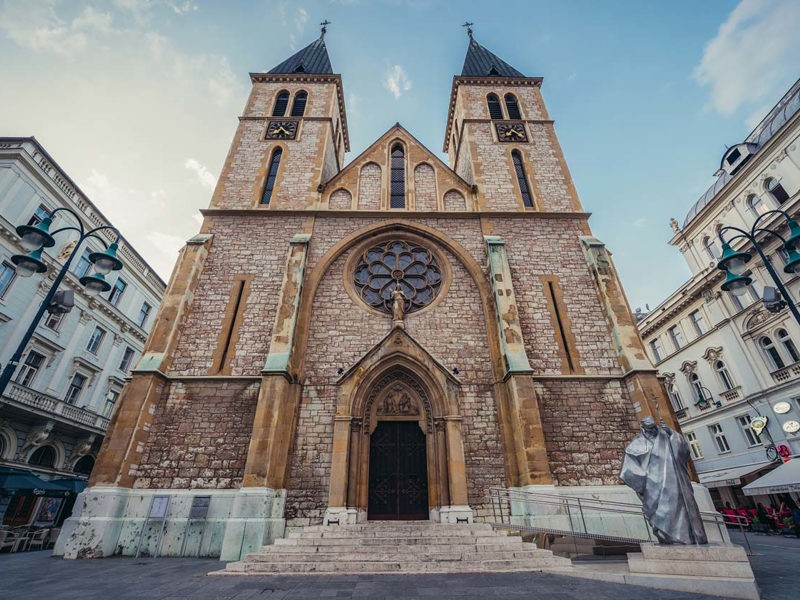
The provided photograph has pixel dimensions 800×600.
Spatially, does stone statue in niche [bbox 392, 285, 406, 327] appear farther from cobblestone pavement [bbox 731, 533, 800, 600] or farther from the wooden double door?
cobblestone pavement [bbox 731, 533, 800, 600]

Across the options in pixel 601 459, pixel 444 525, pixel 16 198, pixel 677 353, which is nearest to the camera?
pixel 444 525

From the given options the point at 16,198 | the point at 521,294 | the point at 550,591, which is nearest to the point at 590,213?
the point at 521,294

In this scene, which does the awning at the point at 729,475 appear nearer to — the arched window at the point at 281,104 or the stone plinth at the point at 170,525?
the stone plinth at the point at 170,525

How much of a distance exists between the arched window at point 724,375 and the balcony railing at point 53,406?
3309cm

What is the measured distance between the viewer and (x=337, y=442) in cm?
1005

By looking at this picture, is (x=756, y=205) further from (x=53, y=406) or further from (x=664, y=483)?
(x=53, y=406)

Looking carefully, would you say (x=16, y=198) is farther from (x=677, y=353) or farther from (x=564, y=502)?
(x=677, y=353)

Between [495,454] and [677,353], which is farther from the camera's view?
[677,353]

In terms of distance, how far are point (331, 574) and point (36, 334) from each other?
1813 centimetres

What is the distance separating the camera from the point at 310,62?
22156 millimetres

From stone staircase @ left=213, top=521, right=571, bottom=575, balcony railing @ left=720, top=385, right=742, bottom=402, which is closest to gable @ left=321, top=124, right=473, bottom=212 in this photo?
stone staircase @ left=213, top=521, right=571, bottom=575

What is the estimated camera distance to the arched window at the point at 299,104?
18.7 m

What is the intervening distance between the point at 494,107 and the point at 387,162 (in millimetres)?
7238

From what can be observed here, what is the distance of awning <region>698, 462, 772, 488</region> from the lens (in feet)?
56.6
